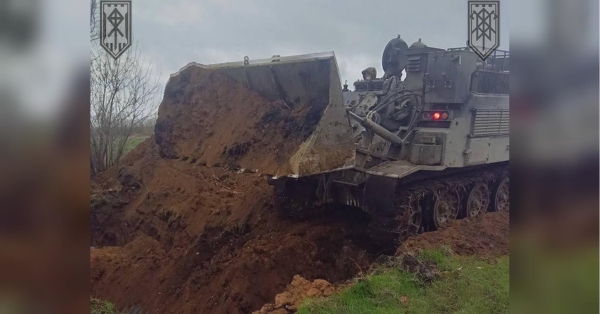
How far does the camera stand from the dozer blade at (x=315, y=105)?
505 centimetres

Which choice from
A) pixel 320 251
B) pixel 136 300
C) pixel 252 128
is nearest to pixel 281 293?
pixel 320 251

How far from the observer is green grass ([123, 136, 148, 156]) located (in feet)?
21.8

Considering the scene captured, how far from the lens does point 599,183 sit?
2332 millimetres

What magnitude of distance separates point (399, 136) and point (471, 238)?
1.50 metres

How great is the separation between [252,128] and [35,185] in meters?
3.44

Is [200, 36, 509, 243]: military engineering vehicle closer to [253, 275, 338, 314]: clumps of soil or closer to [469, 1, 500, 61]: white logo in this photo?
[253, 275, 338, 314]: clumps of soil

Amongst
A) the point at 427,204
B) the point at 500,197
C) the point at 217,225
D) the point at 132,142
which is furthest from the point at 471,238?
the point at 132,142

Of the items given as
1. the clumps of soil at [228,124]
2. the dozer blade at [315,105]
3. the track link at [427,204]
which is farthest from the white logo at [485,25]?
the track link at [427,204]

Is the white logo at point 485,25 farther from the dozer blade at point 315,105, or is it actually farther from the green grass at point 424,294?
the green grass at point 424,294

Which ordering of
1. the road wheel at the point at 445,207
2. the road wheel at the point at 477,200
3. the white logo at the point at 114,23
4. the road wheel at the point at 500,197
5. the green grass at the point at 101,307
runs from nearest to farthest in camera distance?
the white logo at the point at 114,23
the green grass at the point at 101,307
the road wheel at the point at 445,207
the road wheel at the point at 477,200
the road wheel at the point at 500,197

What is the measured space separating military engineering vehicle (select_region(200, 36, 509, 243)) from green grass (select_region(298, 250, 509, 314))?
3.29 ft

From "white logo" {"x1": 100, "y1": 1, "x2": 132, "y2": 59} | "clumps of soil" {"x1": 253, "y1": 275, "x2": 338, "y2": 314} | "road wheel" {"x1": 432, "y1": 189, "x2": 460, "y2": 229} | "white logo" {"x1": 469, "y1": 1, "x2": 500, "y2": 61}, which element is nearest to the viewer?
"white logo" {"x1": 100, "y1": 1, "x2": 132, "y2": 59}

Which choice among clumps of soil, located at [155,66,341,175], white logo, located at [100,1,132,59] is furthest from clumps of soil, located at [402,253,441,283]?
white logo, located at [100,1,132,59]

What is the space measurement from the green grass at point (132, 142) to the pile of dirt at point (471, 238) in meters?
3.62
